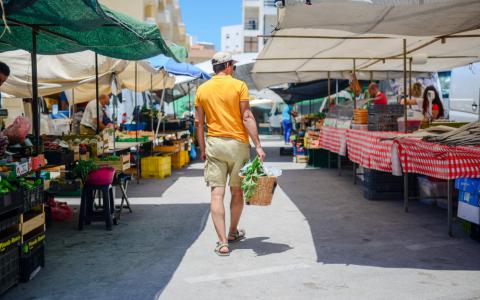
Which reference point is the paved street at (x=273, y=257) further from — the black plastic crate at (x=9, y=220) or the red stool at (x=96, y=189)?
the black plastic crate at (x=9, y=220)

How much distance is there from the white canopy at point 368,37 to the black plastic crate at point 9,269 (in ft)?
11.3

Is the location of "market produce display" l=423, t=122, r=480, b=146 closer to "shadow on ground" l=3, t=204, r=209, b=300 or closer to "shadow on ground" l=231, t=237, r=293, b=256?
"shadow on ground" l=231, t=237, r=293, b=256

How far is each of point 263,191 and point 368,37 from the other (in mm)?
4296

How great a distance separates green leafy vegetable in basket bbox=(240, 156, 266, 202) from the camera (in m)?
5.68

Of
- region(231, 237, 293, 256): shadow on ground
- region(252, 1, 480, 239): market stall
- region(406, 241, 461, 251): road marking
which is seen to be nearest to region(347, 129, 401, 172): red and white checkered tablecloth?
region(252, 1, 480, 239): market stall

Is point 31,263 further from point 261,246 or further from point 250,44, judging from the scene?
point 250,44

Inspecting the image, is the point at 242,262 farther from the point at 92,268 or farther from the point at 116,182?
the point at 116,182

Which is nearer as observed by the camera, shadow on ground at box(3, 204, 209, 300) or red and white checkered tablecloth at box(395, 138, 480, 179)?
shadow on ground at box(3, 204, 209, 300)

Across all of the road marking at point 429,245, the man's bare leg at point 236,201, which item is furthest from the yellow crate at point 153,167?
the road marking at point 429,245

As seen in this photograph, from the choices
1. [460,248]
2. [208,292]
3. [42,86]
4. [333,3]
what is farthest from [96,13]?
[42,86]

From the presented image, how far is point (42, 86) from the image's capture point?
1196cm

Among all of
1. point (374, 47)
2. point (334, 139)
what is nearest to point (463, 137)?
point (374, 47)

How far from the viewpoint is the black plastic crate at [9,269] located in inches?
172

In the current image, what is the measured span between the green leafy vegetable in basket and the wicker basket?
4 centimetres
